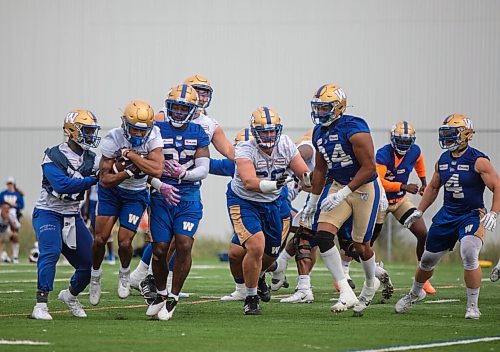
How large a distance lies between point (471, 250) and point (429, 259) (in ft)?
1.87

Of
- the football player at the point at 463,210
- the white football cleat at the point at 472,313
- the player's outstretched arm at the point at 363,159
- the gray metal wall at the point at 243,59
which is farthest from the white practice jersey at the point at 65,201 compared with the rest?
the gray metal wall at the point at 243,59

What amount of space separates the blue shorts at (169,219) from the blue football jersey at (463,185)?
253 centimetres

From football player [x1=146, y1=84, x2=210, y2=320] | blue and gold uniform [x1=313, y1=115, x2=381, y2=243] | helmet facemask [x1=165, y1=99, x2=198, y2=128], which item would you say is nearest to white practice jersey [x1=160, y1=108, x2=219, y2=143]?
football player [x1=146, y1=84, x2=210, y2=320]

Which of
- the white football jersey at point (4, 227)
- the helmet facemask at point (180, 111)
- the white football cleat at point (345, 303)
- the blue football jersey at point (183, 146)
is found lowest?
the white football jersey at point (4, 227)

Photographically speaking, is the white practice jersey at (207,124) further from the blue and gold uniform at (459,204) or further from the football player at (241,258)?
the blue and gold uniform at (459,204)

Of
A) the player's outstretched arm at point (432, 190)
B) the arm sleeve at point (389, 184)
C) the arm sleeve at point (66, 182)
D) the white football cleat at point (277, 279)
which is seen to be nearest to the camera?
the arm sleeve at point (66, 182)

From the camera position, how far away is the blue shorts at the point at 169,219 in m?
10.5

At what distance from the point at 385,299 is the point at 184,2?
62.2ft

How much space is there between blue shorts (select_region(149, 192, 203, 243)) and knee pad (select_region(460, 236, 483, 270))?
2.57 m

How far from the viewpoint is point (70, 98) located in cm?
3058

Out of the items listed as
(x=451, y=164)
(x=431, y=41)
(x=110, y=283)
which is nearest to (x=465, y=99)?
(x=431, y=41)

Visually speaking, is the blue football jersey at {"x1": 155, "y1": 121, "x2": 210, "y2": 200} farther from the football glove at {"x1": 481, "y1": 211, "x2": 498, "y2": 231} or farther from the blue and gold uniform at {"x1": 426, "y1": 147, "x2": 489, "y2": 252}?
the football glove at {"x1": 481, "y1": 211, "x2": 498, "y2": 231}

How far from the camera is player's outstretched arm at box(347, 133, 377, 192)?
1059cm

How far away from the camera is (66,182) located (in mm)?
10273
